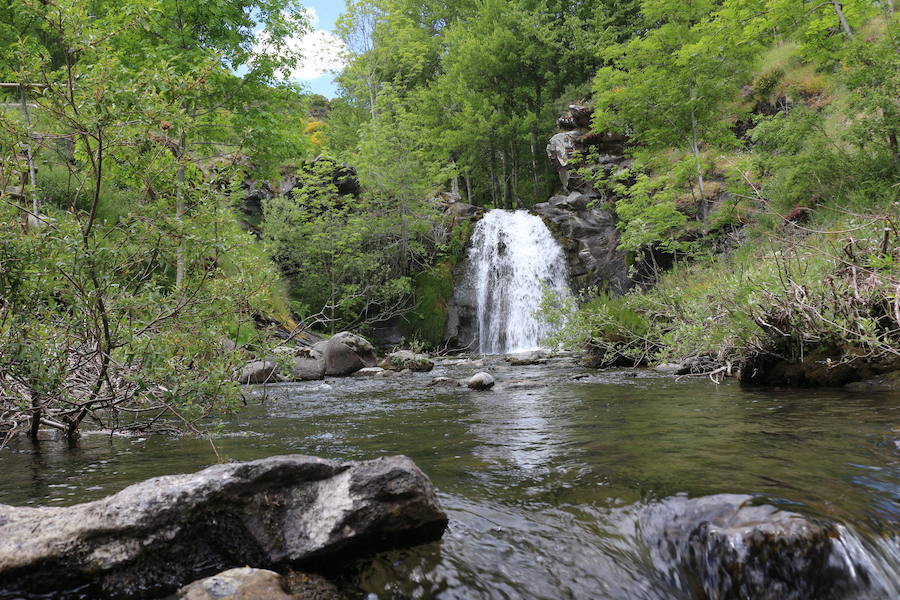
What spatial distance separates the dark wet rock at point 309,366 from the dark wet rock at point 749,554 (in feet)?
33.1

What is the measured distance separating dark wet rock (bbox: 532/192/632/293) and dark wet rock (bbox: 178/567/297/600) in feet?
57.0

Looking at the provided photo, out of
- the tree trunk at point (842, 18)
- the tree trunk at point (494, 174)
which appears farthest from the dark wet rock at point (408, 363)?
the tree trunk at point (494, 174)

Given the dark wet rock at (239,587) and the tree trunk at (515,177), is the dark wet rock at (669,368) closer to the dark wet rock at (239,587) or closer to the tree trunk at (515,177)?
the dark wet rock at (239,587)

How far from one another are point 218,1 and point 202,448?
373 inches

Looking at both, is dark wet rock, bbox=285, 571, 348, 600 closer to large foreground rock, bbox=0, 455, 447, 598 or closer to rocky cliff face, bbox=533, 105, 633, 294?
large foreground rock, bbox=0, 455, 447, 598

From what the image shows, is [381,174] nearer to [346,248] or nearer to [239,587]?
[346,248]

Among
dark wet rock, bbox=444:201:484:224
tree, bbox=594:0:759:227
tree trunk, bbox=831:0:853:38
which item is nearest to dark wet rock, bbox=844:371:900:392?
tree trunk, bbox=831:0:853:38

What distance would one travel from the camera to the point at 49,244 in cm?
332

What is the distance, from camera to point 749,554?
85.4 inches

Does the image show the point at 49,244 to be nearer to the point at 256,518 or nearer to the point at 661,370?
the point at 256,518

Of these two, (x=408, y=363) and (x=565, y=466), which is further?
(x=408, y=363)

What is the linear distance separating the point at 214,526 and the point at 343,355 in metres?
10.8

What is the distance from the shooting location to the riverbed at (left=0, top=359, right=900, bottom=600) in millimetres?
2273

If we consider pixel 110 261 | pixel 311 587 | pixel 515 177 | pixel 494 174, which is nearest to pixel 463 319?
pixel 494 174
